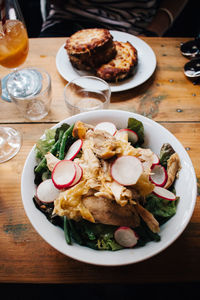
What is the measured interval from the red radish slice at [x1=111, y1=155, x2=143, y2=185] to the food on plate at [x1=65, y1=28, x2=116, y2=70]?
0.99 m

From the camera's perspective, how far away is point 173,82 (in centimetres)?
172

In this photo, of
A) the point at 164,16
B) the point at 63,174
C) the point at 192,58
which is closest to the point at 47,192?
the point at 63,174

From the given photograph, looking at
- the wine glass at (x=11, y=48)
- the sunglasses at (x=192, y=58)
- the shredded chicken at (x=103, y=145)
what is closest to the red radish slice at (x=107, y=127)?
the shredded chicken at (x=103, y=145)

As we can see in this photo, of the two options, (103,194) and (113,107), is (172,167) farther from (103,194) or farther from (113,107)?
(113,107)

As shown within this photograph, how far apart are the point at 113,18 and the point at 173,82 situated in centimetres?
112

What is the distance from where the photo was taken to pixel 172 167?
1051mm

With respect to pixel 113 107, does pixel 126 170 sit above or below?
above

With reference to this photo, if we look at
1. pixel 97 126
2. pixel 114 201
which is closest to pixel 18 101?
pixel 97 126

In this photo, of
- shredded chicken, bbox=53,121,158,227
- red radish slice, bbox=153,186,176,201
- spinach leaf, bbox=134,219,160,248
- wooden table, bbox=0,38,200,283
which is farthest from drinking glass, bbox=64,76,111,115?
spinach leaf, bbox=134,219,160,248

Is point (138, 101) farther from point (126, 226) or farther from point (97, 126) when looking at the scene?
point (126, 226)

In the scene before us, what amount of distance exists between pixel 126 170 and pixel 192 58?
1357 mm

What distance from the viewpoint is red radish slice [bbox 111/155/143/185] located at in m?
0.91

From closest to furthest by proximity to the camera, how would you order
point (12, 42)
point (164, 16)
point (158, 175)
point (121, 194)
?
1. point (121, 194)
2. point (158, 175)
3. point (12, 42)
4. point (164, 16)

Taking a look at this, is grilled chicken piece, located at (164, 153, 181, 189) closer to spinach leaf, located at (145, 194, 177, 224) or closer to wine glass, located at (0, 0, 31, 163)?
spinach leaf, located at (145, 194, 177, 224)
